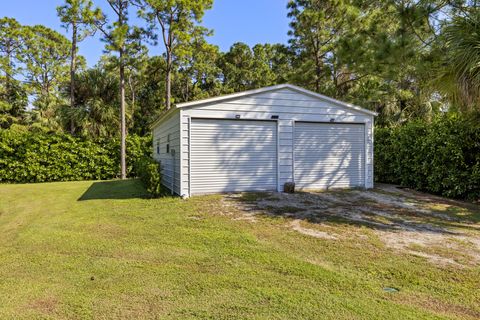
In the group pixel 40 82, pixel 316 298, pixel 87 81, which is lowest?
pixel 316 298

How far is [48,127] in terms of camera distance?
756 inches

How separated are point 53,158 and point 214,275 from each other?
1276 centimetres

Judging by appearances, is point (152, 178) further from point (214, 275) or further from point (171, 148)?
point (214, 275)

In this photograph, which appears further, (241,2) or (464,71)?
(241,2)

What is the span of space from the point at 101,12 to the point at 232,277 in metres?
16.2

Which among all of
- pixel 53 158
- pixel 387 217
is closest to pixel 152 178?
pixel 387 217

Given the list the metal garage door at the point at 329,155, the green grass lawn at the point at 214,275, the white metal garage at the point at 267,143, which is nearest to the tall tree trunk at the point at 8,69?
the white metal garage at the point at 267,143

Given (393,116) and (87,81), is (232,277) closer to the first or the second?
(393,116)

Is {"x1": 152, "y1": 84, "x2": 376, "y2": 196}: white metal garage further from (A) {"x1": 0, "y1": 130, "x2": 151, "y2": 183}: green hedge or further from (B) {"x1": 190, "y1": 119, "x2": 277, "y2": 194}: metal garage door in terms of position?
(A) {"x1": 0, "y1": 130, "x2": 151, "y2": 183}: green hedge

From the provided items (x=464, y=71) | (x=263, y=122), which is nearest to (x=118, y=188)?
(x=263, y=122)

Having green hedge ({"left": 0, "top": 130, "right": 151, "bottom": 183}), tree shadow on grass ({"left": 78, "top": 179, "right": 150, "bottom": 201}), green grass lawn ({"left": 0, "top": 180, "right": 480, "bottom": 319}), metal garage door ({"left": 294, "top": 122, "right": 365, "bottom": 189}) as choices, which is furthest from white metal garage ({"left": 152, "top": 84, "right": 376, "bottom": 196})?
green hedge ({"left": 0, "top": 130, "right": 151, "bottom": 183})

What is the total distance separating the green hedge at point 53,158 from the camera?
1291 cm

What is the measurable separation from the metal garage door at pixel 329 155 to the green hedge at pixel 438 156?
59.4 inches

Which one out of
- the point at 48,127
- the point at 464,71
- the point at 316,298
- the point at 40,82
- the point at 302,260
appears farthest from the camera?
the point at 40,82
